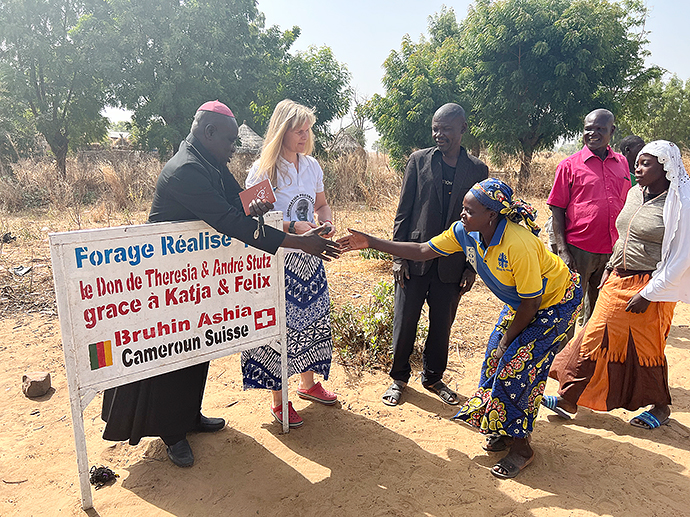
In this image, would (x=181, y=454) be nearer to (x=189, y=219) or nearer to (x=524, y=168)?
(x=189, y=219)

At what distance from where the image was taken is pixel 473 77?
46.3 feet

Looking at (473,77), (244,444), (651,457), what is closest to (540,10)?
(473,77)

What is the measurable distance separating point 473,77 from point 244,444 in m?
13.9

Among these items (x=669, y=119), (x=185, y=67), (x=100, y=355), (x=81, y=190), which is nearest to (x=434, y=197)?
(x=100, y=355)

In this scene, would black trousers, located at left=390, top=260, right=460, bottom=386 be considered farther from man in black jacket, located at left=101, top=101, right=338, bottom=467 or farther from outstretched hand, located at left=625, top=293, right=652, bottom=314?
outstretched hand, located at left=625, top=293, right=652, bottom=314

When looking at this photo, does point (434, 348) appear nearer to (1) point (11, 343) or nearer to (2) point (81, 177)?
(1) point (11, 343)

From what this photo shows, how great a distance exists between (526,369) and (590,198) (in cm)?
178

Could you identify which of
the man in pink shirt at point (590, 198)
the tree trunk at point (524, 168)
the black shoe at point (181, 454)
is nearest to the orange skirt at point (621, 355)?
the man in pink shirt at point (590, 198)

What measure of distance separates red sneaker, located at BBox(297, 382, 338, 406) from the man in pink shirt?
2135 millimetres

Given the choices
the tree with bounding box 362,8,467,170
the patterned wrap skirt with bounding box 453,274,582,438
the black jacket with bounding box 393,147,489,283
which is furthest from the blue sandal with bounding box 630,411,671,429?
the tree with bounding box 362,8,467,170

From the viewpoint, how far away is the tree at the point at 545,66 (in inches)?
484

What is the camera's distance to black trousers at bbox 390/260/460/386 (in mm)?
3271

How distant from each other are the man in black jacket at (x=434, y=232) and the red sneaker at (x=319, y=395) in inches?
15.9

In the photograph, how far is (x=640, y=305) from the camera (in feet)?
9.34
